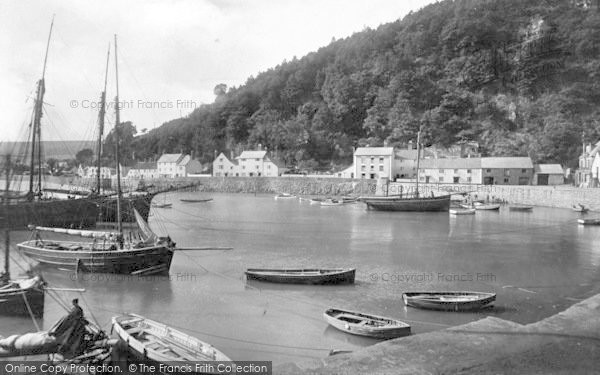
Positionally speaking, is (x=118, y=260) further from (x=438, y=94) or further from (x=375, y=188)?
(x=438, y=94)

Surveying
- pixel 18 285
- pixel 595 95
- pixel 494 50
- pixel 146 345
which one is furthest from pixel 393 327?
pixel 494 50

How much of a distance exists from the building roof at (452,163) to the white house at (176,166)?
55.4 metres

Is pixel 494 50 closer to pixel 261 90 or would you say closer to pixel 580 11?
pixel 580 11

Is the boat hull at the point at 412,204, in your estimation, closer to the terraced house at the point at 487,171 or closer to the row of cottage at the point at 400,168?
the terraced house at the point at 487,171

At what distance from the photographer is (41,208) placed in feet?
134

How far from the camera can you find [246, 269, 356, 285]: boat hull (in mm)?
21578

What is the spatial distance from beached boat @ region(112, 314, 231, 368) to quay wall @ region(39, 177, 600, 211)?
182ft

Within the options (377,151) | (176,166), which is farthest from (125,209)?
(176,166)

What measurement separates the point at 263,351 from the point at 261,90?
5265 inches

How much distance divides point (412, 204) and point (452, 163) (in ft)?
66.9

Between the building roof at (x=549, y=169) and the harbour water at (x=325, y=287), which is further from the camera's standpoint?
the building roof at (x=549, y=169)

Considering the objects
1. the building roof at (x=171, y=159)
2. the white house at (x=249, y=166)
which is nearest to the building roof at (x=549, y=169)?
the white house at (x=249, y=166)

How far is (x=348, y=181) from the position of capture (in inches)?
3174

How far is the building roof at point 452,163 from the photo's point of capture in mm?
71750
